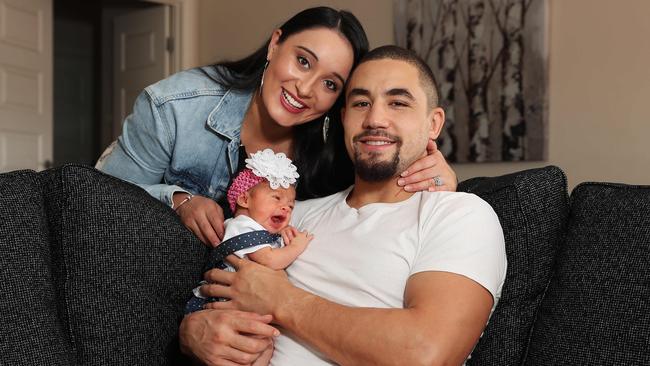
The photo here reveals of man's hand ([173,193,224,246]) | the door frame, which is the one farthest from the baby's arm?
the door frame

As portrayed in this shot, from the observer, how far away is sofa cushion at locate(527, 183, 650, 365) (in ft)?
4.17

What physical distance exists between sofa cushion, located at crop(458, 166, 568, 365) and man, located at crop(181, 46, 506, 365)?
75 mm

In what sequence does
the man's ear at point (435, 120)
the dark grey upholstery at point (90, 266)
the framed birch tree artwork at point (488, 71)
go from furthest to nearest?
the framed birch tree artwork at point (488, 71)
the man's ear at point (435, 120)
the dark grey upholstery at point (90, 266)

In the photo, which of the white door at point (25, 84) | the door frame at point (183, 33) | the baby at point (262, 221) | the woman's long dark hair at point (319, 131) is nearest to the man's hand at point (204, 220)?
the baby at point (262, 221)

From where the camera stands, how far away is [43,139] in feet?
16.0

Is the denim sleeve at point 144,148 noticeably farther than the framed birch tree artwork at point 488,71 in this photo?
No

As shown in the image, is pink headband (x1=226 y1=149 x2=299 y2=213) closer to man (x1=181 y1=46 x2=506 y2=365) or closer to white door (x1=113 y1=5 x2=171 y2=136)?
man (x1=181 y1=46 x2=506 y2=365)

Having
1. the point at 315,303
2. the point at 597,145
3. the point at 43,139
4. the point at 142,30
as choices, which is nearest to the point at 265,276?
the point at 315,303

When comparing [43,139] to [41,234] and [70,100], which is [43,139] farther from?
[41,234]

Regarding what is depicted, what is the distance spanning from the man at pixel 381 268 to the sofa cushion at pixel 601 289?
0.43 ft

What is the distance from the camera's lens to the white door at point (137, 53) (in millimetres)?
5266

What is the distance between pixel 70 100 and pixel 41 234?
633 centimetres

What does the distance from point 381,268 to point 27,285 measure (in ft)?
2.32

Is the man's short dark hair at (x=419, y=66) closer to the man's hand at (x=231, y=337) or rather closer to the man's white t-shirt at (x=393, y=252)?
the man's white t-shirt at (x=393, y=252)
